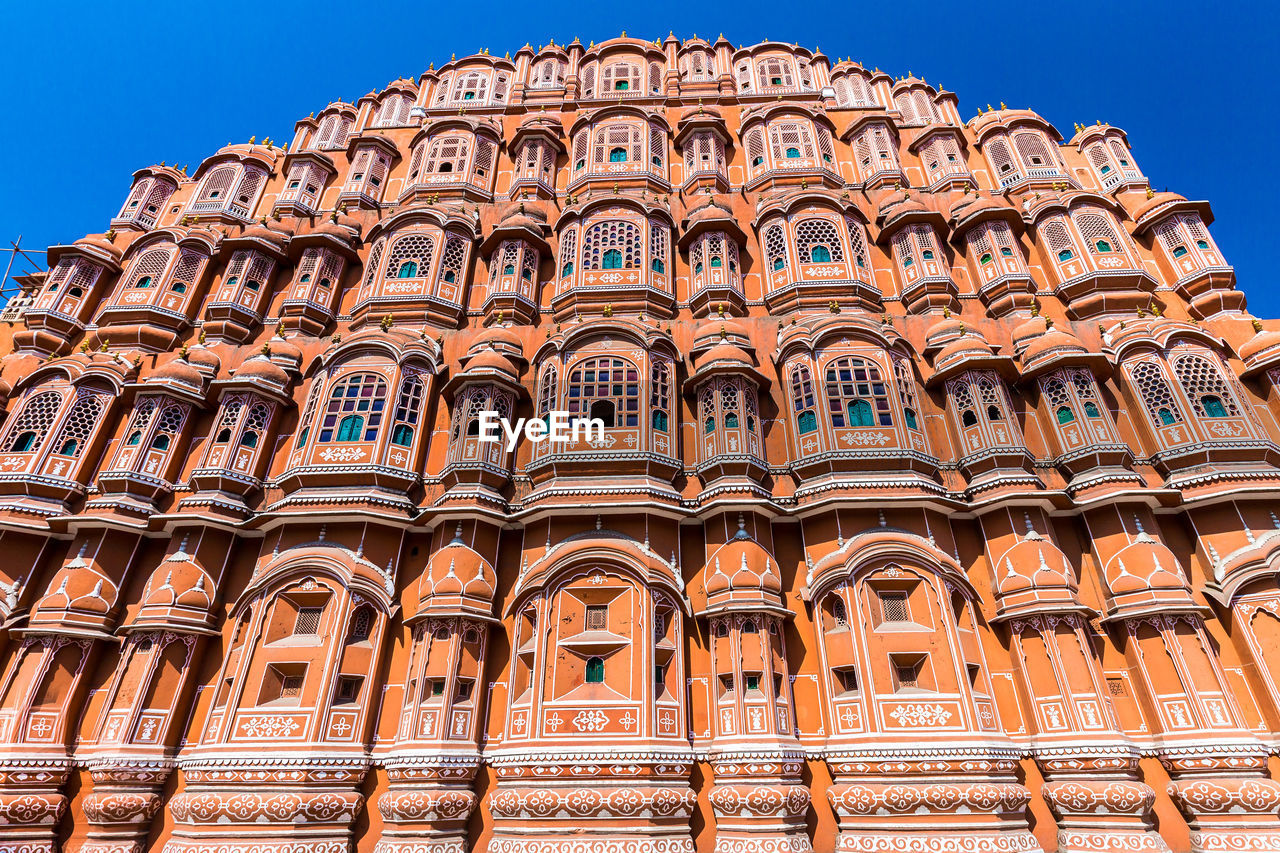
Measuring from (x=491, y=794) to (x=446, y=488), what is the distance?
6692 millimetres

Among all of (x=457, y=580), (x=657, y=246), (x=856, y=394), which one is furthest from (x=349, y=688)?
(x=657, y=246)

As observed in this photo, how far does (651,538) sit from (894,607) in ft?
17.9

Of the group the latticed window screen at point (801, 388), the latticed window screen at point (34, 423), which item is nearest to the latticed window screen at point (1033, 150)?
the latticed window screen at point (801, 388)

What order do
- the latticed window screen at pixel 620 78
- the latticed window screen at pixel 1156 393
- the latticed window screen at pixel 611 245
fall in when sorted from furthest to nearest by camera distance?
1. the latticed window screen at pixel 620 78
2. the latticed window screen at pixel 611 245
3. the latticed window screen at pixel 1156 393

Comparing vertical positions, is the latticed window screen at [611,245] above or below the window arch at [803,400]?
above

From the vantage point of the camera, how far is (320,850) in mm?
12469

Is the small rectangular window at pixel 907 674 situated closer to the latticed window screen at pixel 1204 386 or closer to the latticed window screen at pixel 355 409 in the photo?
the latticed window screen at pixel 1204 386

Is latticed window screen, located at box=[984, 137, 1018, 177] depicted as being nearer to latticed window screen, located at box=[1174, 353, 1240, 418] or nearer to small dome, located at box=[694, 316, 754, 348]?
latticed window screen, located at box=[1174, 353, 1240, 418]

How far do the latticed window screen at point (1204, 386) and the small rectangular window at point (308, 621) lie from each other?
21050 millimetres

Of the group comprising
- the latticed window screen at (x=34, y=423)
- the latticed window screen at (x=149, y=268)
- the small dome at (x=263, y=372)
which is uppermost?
the latticed window screen at (x=149, y=268)

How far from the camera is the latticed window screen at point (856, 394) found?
16.5 metres

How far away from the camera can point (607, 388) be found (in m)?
17.2

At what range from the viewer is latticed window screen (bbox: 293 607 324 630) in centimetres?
1472

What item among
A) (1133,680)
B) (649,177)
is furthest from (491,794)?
(649,177)
